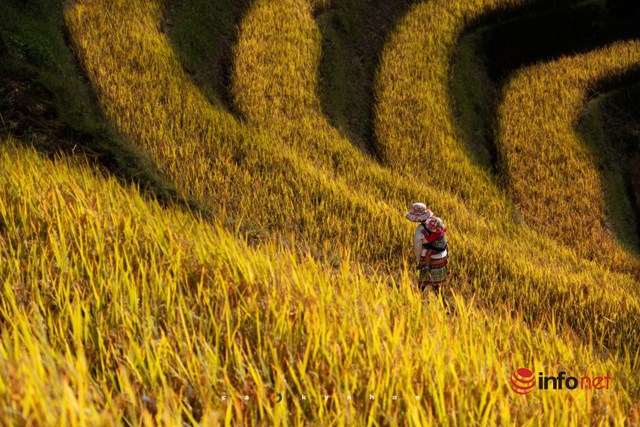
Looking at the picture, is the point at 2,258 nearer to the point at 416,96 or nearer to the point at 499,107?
the point at 416,96

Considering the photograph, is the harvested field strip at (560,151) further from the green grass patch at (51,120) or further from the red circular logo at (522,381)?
the red circular logo at (522,381)

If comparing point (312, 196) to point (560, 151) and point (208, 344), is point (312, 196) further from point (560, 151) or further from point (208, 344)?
point (560, 151)

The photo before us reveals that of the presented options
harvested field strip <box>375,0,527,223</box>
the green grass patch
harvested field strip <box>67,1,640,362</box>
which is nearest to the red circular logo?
harvested field strip <box>67,1,640,362</box>

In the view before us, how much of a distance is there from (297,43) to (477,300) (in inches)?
384

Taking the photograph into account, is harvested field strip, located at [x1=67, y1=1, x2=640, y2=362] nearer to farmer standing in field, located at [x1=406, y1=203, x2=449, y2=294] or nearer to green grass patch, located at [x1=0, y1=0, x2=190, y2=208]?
farmer standing in field, located at [x1=406, y1=203, x2=449, y2=294]

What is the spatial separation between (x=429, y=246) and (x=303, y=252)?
1.55 m

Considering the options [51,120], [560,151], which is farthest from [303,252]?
[560,151]

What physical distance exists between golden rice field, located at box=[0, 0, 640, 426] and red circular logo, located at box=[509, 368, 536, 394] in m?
0.05

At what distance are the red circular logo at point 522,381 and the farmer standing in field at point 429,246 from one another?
107 inches

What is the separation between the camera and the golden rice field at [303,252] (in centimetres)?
182

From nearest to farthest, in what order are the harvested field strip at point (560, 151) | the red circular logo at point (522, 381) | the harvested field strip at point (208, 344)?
the harvested field strip at point (208, 344) < the red circular logo at point (522, 381) < the harvested field strip at point (560, 151)

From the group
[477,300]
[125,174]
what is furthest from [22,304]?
[477,300]

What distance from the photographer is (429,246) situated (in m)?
5.05

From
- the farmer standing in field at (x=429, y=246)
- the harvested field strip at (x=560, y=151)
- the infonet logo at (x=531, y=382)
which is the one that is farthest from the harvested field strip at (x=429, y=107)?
the infonet logo at (x=531, y=382)
